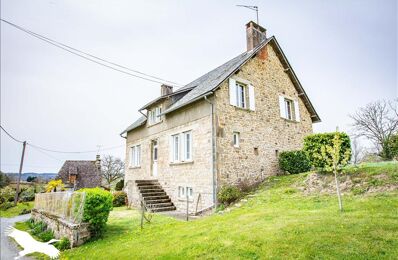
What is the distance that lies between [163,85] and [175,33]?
20.5ft

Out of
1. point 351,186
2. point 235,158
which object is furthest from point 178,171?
point 351,186

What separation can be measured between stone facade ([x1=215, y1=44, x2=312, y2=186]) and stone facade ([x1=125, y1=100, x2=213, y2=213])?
762 mm

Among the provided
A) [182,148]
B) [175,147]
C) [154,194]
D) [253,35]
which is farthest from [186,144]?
[253,35]

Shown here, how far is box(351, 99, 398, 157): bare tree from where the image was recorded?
97.7ft

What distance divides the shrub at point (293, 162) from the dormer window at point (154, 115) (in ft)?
26.5

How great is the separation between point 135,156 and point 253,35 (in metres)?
12.4

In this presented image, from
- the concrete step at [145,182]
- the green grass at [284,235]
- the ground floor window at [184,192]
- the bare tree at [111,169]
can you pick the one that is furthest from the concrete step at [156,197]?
the bare tree at [111,169]

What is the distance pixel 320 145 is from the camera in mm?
10289

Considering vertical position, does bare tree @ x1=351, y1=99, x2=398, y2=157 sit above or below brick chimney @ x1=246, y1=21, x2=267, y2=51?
below

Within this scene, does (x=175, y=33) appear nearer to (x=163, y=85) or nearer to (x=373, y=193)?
(x=163, y=85)

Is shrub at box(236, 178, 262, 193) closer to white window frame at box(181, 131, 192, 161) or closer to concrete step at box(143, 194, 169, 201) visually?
white window frame at box(181, 131, 192, 161)

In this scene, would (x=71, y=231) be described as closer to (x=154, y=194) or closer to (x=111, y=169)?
(x=154, y=194)

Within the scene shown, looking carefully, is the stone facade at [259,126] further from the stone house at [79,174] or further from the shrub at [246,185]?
the stone house at [79,174]

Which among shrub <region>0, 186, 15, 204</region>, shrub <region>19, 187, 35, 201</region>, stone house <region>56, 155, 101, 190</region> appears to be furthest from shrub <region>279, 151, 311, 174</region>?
shrub <region>19, 187, 35, 201</region>
